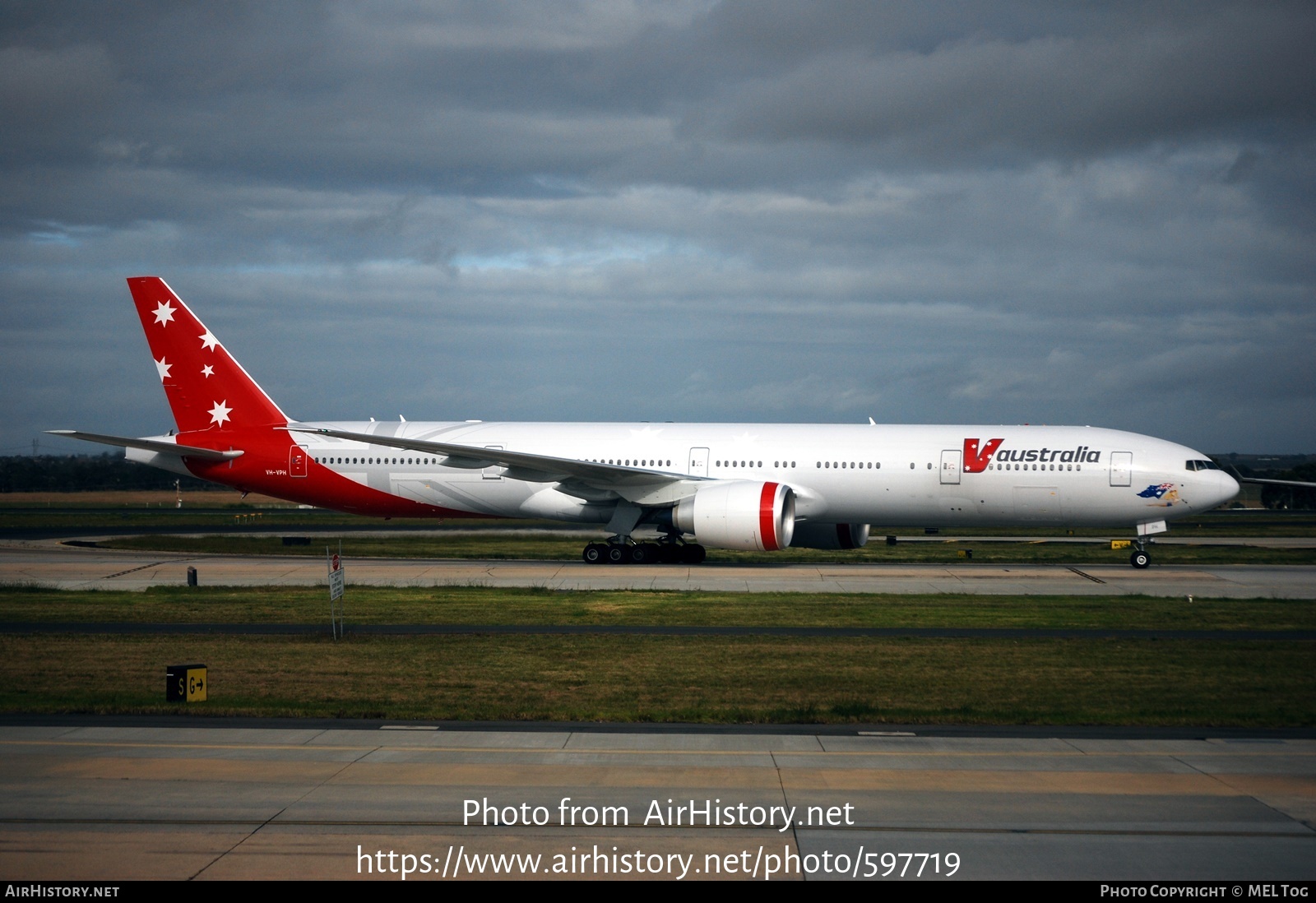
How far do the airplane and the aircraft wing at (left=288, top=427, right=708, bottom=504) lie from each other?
0.21 feet

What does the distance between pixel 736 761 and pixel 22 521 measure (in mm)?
53646

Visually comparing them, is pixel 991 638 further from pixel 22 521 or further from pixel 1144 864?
pixel 22 521

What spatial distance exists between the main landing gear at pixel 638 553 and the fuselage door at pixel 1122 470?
12.0 m

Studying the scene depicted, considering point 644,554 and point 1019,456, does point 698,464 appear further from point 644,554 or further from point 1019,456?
point 1019,456

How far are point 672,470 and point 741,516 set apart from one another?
4576mm

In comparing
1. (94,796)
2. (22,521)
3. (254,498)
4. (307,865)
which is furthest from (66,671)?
(254,498)

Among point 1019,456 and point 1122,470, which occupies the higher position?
point 1019,456

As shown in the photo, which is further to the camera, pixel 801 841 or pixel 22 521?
pixel 22 521

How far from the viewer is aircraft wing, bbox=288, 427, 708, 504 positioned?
3122cm

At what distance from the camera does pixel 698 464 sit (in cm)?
3372

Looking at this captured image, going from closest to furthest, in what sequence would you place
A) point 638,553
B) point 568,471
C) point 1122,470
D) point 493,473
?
1. point 1122,470
2. point 568,471
3. point 638,553
4. point 493,473

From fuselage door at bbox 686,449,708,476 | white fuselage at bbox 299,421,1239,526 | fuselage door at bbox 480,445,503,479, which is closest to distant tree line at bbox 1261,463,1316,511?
white fuselage at bbox 299,421,1239,526

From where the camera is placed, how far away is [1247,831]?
28.7 feet

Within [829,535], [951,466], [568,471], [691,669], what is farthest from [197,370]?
[691,669]
